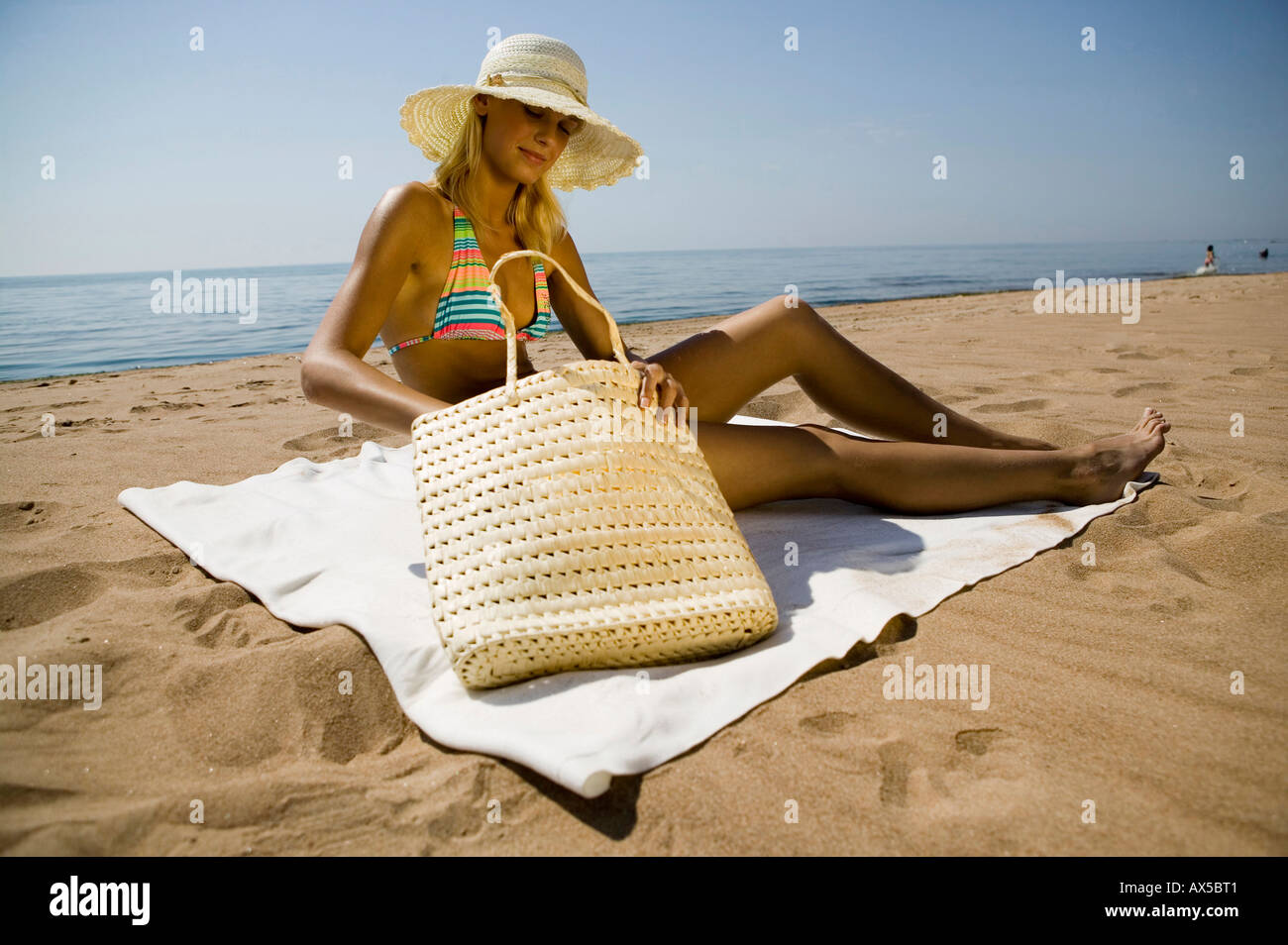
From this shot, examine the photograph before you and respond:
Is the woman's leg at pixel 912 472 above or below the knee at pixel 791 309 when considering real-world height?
below

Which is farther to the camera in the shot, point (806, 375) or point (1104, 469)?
point (806, 375)

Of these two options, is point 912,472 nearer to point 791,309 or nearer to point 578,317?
point 791,309

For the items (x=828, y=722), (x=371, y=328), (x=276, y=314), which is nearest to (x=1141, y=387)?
(x=828, y=722)

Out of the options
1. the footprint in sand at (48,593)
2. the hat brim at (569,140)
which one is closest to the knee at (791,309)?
the hat brim at (569,140)

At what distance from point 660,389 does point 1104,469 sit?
159cm

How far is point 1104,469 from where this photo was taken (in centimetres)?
258

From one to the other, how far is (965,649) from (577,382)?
1.00m

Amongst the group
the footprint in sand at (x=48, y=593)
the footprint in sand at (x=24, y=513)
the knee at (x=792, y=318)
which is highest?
the knee at (x=792, y=318)

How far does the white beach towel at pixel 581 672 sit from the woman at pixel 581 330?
0.12 m

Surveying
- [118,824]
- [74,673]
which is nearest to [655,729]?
[118,824]

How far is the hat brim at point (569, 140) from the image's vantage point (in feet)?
7.56

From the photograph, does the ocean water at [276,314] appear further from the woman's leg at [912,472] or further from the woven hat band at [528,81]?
the woman's leg at [912,472]

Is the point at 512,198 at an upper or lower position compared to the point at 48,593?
upper
